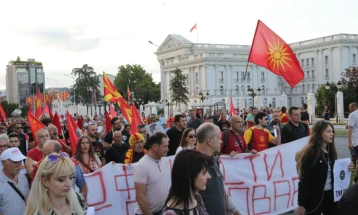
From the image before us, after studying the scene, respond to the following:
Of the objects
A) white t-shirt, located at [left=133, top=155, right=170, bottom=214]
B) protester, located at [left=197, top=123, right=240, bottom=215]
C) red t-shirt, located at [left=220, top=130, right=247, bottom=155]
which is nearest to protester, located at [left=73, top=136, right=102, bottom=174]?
white t-shirt, located at [left=133, top=155, right=170, bottom=214]

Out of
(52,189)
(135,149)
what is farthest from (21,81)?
(52,189)

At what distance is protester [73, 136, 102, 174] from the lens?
7285 mm

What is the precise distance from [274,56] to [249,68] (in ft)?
329

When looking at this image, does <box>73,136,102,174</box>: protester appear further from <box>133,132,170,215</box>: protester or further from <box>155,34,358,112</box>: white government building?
<box>155,34,358,112</box>: white government building

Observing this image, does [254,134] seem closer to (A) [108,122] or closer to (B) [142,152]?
(B) [142,152]

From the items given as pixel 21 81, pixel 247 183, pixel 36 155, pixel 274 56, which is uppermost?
pixel 21 81

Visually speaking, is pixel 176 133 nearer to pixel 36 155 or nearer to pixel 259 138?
pixel 259 138

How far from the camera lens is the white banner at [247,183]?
24.8ft

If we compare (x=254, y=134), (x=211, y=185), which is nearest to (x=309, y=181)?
(x=211, y=185)

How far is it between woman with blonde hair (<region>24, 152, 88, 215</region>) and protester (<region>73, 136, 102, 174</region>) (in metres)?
3.48

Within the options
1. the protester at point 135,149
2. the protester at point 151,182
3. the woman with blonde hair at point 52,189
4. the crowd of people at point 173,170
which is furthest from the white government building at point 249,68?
the woman with blonde hair at point 52,189

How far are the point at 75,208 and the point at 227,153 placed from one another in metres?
4.96

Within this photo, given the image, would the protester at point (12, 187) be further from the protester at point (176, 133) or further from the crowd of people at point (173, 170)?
the protester at point (176, 133)

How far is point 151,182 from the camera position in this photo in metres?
5.57
